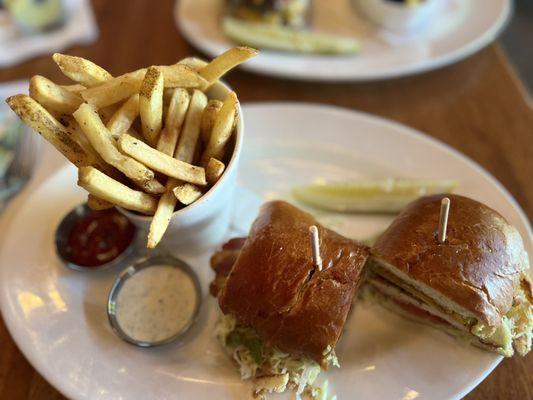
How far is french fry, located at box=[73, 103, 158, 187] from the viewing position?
4.43 ft

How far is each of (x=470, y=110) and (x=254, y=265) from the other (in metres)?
1.53

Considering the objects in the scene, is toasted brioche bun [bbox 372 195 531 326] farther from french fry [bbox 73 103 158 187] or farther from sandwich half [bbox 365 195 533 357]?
french fry [bbox 73 103 158 187]

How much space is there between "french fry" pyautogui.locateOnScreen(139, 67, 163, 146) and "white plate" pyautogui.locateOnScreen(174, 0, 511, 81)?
1137mm

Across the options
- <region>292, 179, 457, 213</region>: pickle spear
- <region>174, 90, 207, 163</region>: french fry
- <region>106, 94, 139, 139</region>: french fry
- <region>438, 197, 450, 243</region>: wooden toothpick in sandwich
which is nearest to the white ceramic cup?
<region>174, 90, 207, 163</region>: french fry

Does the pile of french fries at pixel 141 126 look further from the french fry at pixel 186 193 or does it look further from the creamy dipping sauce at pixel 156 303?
the creamy dipping sauce at pixel 156 303

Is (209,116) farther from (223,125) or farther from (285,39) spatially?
(285,39)

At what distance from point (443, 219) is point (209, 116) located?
0.81 metres

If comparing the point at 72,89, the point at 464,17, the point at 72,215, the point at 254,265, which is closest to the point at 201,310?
the point at 254,265

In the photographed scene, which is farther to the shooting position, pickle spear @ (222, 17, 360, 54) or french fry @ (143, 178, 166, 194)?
pickle spear @ (222, 17, 360, 54)

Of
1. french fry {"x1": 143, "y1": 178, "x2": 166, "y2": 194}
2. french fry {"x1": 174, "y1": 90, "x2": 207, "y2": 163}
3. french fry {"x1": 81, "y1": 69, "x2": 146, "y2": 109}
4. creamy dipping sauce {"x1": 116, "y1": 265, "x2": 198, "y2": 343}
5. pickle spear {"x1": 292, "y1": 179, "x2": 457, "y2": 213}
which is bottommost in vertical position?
creamy dipping sauce {"x1": 116, "y1": 265, "x2": 198, "y2": 343}

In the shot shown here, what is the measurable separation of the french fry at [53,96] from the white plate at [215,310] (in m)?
0.61

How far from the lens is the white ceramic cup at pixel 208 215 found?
1.53 metres

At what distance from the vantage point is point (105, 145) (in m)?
1.36

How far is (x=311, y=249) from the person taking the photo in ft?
4.87
